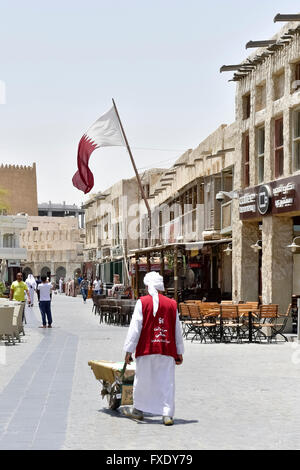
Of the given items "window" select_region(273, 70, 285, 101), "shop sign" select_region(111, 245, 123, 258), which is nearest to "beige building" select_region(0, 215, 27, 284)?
"shop sign" select_region(111, 245, 123, 258)

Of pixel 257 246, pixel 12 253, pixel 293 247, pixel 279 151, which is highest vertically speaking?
pixel 279 151

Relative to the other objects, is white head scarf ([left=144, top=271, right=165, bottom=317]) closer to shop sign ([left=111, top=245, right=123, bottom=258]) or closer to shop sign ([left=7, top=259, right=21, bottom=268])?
shop sign ([left=111, top=245, right=123, bottom=258])

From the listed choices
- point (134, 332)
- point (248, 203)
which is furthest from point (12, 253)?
→ point (134, 332)

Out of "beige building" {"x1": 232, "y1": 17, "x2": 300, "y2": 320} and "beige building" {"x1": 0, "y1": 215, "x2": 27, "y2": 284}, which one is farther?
"beige building" {"x1": 0, "y1": 215, "x2": 27, "y2": 284}

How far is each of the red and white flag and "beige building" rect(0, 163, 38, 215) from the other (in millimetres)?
101815

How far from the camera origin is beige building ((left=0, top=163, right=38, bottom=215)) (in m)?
140

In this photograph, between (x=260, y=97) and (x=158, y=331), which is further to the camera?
(x=260, y=97)

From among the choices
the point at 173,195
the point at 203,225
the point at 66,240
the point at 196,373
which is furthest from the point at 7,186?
the point at 196,373

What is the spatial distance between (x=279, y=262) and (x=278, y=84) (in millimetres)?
4737

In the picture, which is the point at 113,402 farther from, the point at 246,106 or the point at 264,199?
the point at 246,106

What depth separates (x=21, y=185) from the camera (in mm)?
141000

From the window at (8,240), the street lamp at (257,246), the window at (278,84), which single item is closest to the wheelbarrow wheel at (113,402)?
the window at (278,84)
